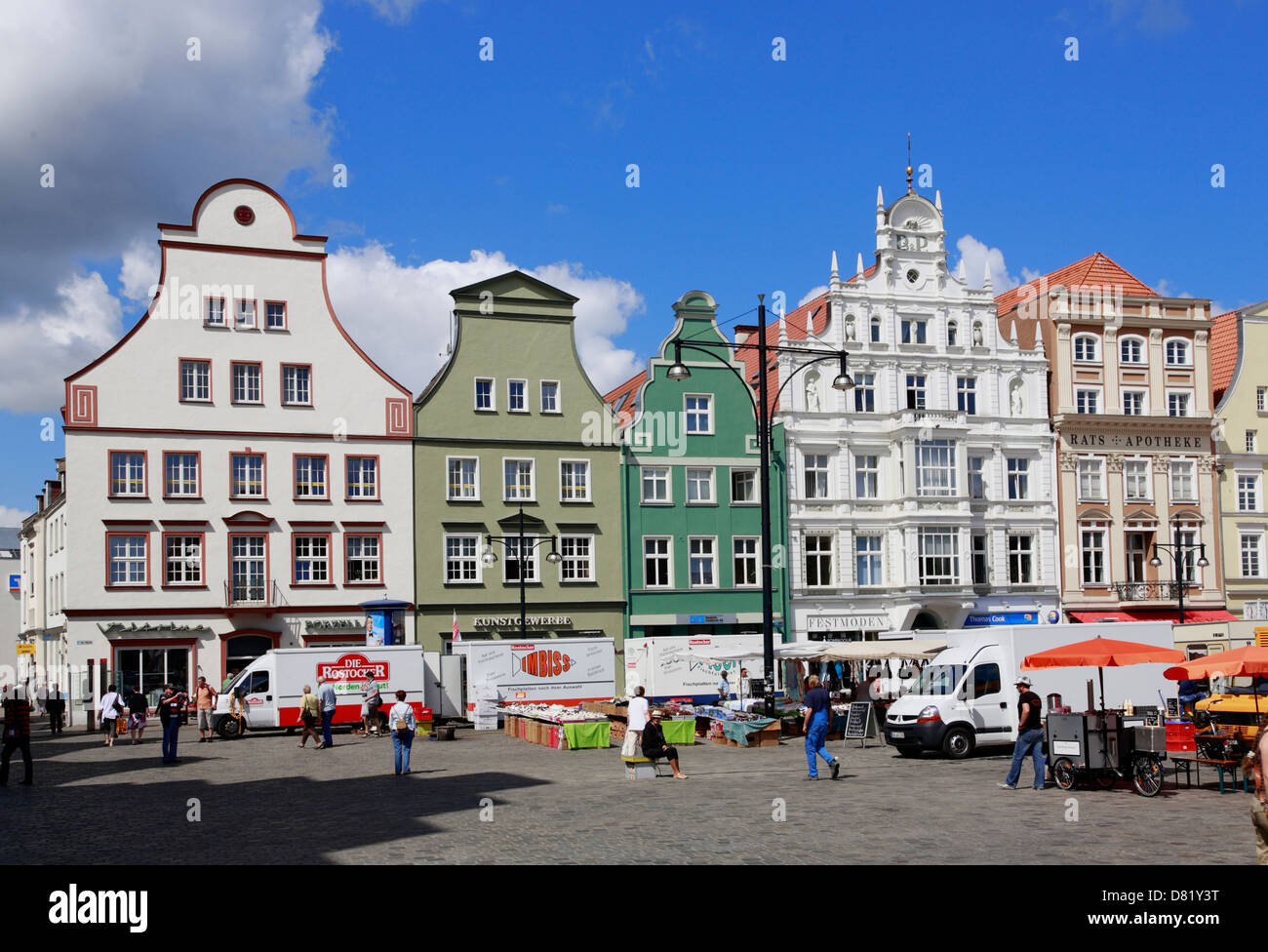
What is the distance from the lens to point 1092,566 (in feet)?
182

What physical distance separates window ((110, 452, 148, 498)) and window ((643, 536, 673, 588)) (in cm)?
1855

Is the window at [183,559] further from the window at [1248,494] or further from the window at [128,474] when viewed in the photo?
the window at [1248,494]

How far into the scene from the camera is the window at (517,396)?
49562mm

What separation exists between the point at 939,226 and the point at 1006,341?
6028 mm

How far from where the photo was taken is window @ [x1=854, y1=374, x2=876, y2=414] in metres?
53.3

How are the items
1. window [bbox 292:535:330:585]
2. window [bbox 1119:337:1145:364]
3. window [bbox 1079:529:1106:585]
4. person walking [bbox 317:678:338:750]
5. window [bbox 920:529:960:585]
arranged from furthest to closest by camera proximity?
window [bbox 1119:337:1145:364], window [bbox 1079:529:1106:585], window [bbox 920:529:960:585], window [bbox 292:535:330:585], person walking [bbox 317:678:338:750]

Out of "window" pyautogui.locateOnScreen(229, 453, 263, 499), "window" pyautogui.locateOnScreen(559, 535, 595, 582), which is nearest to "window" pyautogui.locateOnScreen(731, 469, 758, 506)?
"window" pyautogui.locateOnScreen(559, 535, 595, 582)

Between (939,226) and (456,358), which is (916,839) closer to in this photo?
(456,358)

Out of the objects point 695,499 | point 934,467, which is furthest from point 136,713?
point 934,467

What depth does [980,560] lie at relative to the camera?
177 feet

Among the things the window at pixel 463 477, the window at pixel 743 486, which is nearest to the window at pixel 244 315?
the window at pixel 463 477

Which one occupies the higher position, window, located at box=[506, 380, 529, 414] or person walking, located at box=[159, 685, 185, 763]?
window, located at box=[506, 380, 529, 414]

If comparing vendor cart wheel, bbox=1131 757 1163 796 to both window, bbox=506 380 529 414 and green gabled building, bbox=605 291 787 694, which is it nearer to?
green gabled building, bbox=605 291 787 694
